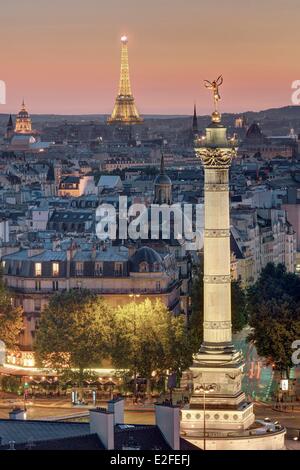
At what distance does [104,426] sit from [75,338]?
30647mm

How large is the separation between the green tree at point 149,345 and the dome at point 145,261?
624 centimetres

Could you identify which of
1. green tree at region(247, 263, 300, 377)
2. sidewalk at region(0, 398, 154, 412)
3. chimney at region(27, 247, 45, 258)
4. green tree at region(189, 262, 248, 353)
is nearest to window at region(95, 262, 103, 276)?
chimney at region(27, 247, 45, 258)

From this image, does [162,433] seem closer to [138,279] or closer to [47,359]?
[47,359]

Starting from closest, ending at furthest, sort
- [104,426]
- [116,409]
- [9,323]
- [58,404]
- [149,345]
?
[104,426], [116,409], [58,404], [149,345], [9,323]

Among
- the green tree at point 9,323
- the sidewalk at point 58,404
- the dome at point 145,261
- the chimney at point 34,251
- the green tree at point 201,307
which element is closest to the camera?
the sidewalk at point 58,404

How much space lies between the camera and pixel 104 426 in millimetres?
53406

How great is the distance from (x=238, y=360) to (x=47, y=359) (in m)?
14.2

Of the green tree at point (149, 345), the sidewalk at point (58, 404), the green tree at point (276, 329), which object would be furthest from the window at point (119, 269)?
the sidewalk at point (58, 404)

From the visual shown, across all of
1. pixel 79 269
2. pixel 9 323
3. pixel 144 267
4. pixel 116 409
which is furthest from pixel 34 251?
pixel 116 409

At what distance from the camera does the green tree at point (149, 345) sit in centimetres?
8300

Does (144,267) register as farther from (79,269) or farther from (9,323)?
(9,323)

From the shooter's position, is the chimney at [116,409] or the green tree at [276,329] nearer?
the chimney at [116,409]

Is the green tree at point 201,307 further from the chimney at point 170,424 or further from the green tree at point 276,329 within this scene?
the chimney at point 170,424
